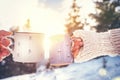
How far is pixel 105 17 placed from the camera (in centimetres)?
245

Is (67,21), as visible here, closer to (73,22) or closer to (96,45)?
(73,22)

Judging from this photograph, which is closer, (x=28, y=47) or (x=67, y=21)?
(x=28, y=47)

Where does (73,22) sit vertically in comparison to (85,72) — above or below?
above

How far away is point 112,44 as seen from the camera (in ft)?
7.95

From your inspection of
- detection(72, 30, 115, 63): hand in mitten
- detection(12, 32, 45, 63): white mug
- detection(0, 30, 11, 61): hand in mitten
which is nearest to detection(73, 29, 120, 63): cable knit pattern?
detection(72, 30, 115, 63): hand in mitten

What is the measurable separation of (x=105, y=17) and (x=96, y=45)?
0.23 m

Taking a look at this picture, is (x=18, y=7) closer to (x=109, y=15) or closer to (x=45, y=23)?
(x=45, y=23)

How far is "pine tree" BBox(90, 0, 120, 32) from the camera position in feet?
8.00

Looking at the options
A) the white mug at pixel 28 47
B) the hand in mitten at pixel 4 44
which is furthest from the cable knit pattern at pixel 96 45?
the hand in mitten at pixel 4 44

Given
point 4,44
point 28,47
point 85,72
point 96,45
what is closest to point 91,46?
point 96,45

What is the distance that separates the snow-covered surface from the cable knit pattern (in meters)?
0.04

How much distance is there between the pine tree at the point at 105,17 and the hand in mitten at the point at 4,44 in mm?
653

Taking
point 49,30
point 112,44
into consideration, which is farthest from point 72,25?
point 112,44

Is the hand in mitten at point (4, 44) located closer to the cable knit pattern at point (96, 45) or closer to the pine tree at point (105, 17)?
the cable knit pattern at point (96, 45)
